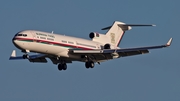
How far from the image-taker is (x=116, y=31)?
65.5 metres

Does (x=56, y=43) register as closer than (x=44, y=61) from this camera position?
Yes

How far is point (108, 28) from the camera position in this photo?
65.8 m

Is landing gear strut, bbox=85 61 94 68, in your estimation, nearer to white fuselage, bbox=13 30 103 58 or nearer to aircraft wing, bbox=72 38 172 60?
aircraft wing, bbox=72 38 172 60

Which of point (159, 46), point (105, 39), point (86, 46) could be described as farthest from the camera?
point (105, 39)

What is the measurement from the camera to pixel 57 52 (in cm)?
5684

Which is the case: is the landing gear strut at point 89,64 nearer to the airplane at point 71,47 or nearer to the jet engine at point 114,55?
the airplane at point 71,47

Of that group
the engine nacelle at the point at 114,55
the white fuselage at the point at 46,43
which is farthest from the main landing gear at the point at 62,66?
the engine nacelle at the point at 114,55

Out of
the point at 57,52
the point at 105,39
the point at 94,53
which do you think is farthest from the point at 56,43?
the point at 105,39

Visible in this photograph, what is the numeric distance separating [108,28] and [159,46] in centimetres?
1082

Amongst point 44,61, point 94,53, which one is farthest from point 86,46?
point 44,61

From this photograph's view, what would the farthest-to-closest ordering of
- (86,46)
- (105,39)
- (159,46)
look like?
(105,39), (86,46), (159,46)

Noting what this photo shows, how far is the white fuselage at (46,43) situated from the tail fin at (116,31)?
620 centimetres

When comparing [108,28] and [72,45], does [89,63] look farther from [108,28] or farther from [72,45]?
[108,28]

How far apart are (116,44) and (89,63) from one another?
20.2 ft
